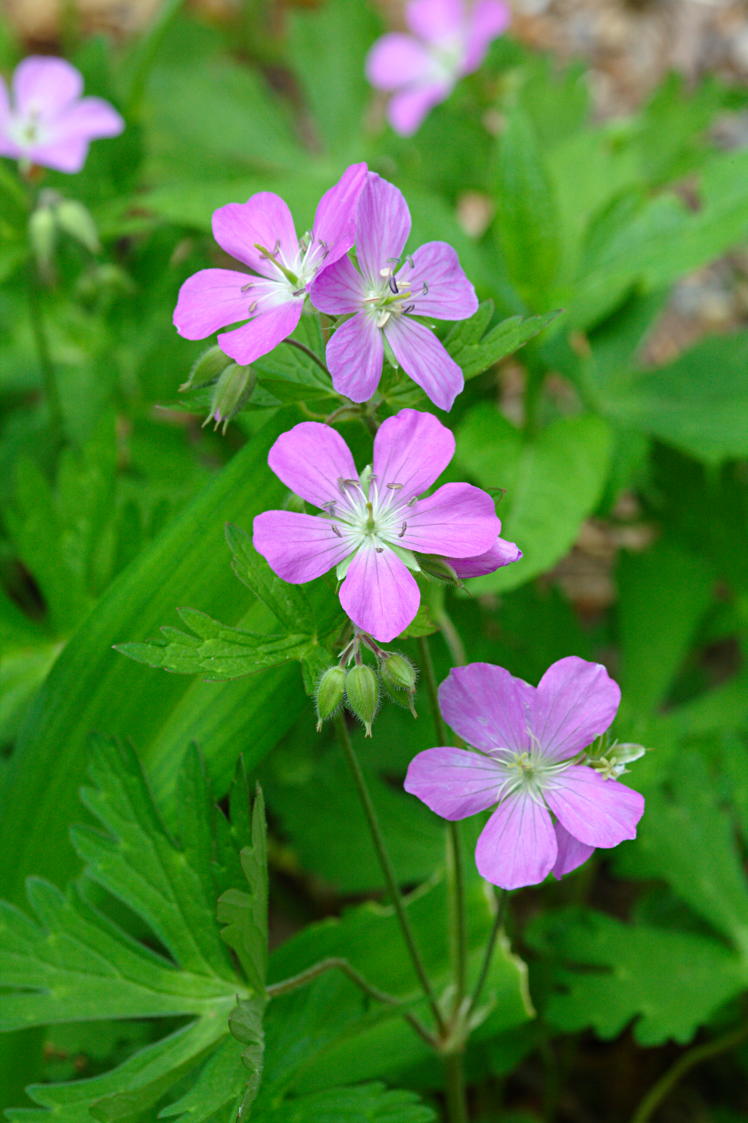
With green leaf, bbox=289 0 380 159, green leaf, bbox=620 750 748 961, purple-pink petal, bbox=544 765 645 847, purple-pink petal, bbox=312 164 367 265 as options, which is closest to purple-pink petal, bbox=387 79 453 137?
green leaf, bbox=289 0 380 159

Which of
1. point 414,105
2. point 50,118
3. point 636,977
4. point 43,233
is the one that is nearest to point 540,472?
point 636,977

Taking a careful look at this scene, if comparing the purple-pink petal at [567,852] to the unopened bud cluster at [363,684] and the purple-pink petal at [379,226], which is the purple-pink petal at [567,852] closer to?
the unopened bud cluster at [363,684]

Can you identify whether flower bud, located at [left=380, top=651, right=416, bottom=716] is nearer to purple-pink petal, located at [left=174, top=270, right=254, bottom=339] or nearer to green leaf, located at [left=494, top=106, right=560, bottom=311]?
purple-pink petal, located at [left=174, top=270, right=254, bottom=339]

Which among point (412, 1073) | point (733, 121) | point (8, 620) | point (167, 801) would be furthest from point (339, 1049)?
point (733, 121)

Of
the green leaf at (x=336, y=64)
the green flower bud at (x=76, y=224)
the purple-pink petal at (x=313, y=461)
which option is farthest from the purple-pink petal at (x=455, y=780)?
the green leaf at (x=336, y=64)

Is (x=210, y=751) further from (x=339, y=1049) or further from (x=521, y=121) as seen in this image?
(x=521, y=121)

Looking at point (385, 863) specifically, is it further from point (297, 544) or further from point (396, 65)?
point (396, 65)
